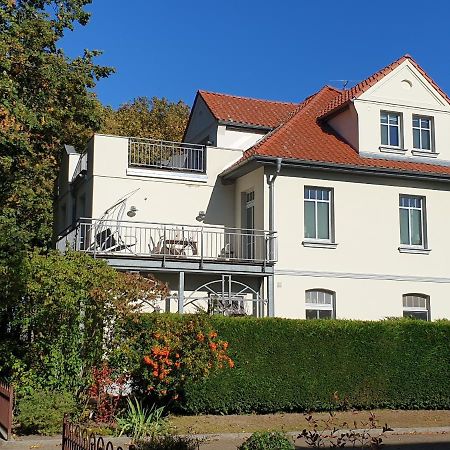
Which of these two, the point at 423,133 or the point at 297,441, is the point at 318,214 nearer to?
the point at 423,133

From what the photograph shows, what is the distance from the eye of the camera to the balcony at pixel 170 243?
784 inches

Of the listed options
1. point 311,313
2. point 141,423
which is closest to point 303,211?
point 311,313

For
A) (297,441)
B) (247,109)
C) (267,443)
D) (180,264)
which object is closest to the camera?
(267,443)

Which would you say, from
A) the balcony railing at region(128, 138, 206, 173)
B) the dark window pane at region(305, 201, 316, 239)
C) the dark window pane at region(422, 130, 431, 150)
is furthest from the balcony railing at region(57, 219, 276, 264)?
the dark window pane at region(422, 130, 431, 150)

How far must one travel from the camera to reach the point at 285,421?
48.7 feet

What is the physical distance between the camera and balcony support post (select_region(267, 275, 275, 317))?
67.5ft

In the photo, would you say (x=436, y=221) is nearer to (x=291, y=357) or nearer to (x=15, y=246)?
(x=291, y=357)

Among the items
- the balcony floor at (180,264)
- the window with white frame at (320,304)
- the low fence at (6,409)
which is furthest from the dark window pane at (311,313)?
the low fence at (6,409)

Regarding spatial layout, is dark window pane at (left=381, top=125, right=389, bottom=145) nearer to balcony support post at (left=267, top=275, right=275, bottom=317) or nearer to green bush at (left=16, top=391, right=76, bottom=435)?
balcony support post at (left=267, top=275, right=275, bottom=317)

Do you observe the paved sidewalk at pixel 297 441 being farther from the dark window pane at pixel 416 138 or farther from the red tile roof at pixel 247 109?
the red tile roof at pixel 247 109

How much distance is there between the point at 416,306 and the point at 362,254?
8.47ft

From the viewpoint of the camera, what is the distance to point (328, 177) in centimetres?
2230

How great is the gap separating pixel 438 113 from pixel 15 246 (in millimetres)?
15337

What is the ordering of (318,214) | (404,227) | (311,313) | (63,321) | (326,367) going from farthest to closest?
(404,227)
(318,214)
(311,313)
(326,367)
(63,321)
